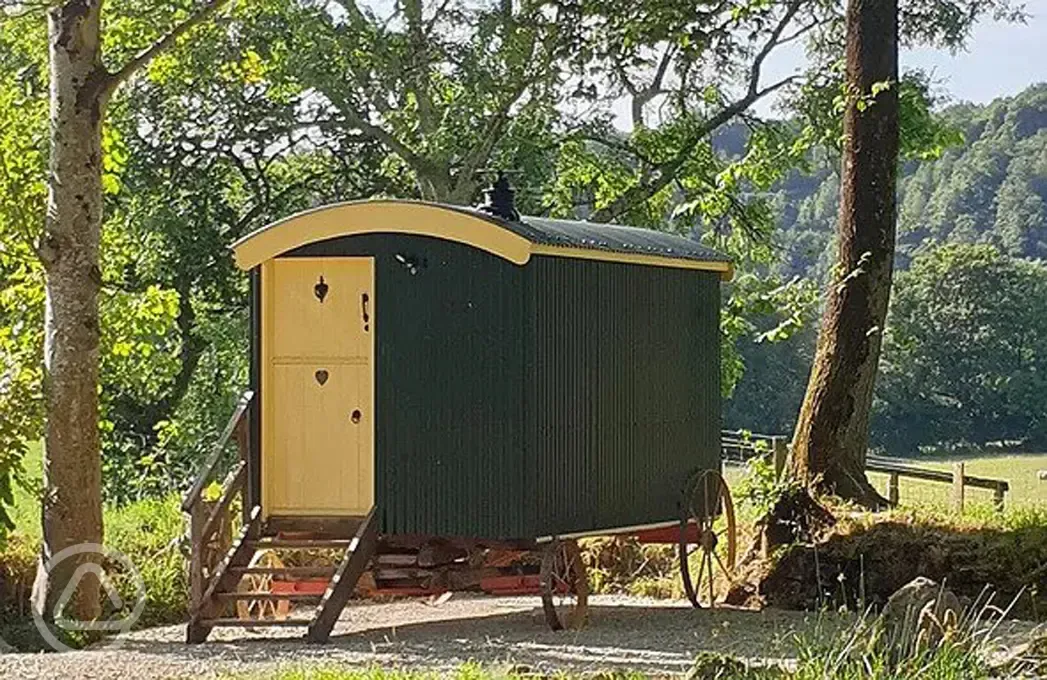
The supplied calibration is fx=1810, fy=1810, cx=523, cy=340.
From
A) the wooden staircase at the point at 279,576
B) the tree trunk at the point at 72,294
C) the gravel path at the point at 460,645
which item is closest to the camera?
the gravel path at the point at 460,645

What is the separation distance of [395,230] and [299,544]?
2141mm

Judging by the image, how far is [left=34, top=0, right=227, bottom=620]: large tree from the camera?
41.3 feet

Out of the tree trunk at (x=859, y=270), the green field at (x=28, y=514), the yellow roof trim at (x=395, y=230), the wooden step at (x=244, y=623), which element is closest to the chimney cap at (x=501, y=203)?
the yellow roof trim at (x=395, y=230)

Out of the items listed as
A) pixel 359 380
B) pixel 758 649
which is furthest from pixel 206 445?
pixel 758 649

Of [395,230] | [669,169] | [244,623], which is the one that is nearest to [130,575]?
[244,623]

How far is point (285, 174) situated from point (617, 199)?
5215mm

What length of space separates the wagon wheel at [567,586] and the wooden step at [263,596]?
1509 mm

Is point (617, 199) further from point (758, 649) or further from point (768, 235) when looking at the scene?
point (758, 649)

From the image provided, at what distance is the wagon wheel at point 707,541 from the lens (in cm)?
1324

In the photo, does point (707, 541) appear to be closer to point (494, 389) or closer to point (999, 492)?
point (494, 389)

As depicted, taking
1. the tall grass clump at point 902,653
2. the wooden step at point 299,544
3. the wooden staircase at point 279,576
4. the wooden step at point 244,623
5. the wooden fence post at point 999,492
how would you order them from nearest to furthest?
the tall grass clump at point 902,653
the wooden step at point 244,623
the wooden staircase at point 279,576
the wooden step at point 299,544
the wooden fence post at point 999,492

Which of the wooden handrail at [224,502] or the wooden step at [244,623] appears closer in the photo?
the wooden step at [244,623]

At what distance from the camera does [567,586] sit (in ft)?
39.4

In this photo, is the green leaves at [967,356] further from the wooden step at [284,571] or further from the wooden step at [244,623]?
the wooden step at [244,623]
